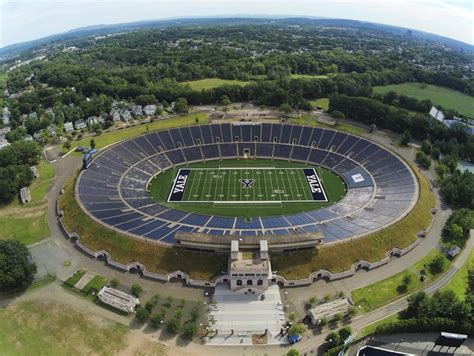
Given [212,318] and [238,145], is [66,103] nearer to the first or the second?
[238,145]

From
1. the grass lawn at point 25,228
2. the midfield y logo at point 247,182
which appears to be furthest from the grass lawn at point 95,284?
the midfield y logo at point 247,182

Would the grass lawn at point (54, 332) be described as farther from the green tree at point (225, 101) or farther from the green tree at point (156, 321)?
the green tree at point (225, 101)

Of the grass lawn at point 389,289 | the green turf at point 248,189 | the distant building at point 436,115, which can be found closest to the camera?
the grass lawn at point 389,289

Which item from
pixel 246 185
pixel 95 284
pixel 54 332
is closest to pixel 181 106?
pixel 246 185

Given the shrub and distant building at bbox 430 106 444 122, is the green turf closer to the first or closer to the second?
the shrub

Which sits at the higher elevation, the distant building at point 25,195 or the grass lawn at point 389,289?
the distant building at point 25,195
